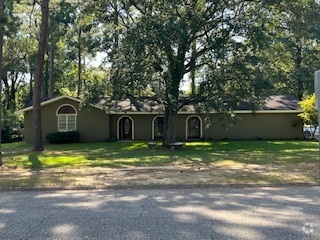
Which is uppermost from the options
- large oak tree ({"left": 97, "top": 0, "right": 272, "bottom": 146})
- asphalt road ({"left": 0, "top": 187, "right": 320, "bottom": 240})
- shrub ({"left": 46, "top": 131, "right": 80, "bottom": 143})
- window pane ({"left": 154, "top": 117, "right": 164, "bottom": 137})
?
large oak tree ({"left": 97, "top": 0, "right": 272, "bottom": 146})

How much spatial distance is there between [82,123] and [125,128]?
3459 millimetres

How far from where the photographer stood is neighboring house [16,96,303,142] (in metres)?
28.2

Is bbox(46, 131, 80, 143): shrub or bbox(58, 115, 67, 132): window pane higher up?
bbox(58, 115, 67, 132): window pane

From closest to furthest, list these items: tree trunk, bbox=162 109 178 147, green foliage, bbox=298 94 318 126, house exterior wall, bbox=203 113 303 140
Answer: tree trunk, bbox=162 109 178 147, green foliage, bbox=298 94 318 126, house exterior wall, bbox=203 113 303 140

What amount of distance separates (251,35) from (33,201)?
52.7 ft

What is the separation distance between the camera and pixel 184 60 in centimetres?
2262

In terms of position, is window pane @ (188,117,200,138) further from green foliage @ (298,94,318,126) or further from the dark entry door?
green foliage @ (298,94,318,126)

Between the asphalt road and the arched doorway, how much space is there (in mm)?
20675

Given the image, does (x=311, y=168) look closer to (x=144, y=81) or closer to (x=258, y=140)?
(x=144, y=81)

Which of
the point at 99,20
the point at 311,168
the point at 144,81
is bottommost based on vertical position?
the point at 311,168

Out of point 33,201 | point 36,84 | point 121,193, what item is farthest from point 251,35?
point 33,201

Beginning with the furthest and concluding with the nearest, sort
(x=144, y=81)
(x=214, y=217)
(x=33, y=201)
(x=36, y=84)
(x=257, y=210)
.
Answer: (x=36, y=84)
(x=144, y=81)
(x=33, y=201)
(x=257, y=210)
(x=214, y=217)

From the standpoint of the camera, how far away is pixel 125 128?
29469 mm

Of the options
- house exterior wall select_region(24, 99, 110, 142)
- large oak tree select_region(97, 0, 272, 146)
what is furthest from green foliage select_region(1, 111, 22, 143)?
large oak tree select_region(97, 0, 272, 146)
